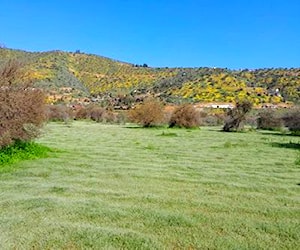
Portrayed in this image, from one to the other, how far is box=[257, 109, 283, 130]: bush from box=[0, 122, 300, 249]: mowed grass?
36767 millimetres

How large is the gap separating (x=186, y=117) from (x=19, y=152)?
34265 millimetres

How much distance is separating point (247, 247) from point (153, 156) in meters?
11.6

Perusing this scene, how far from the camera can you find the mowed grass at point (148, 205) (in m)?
7.11

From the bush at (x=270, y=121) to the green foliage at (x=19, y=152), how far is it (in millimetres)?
37926

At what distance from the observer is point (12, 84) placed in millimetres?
17375

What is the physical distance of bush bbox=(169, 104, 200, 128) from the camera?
1944 inches

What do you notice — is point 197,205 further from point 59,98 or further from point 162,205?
point 59,98

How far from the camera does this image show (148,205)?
932 cm

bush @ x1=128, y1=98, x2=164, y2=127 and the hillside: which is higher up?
the hillside

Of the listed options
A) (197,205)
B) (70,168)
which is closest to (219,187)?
(197,205)

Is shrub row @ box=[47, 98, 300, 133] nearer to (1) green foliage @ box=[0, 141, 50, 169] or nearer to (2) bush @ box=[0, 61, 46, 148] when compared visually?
(2) bush @ box=[0, 61, 46, 148]

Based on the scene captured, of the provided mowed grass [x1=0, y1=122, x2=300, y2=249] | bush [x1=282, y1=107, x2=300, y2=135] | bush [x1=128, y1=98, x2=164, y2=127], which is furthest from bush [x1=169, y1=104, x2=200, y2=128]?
mowed grass [x1=0, y1=122, x2=300, y2=249]

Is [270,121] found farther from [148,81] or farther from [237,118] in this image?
[148,81]

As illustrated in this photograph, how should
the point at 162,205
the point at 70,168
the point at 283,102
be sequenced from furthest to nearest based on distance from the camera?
the point at 283,102 → the point at 70,168 → the point at 162,205
